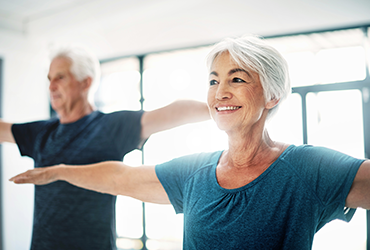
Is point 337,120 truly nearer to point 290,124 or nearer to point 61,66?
point 290,124

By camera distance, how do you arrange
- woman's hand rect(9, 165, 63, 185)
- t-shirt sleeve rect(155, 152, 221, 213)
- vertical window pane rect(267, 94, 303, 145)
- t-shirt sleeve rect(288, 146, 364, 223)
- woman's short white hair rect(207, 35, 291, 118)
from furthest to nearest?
1. vertical window pane rect(267, 94, 303, 145)
2. woman's hand rect(9, 165, 63, 185)
3. t-shirt sleeve rect(155, 152, 221, 213)
4. woman's short white hair rect(207, 35, 291, 118)
5. t-shirt sleeve rect(288, 146, 364, 223)

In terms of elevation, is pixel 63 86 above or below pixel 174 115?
above

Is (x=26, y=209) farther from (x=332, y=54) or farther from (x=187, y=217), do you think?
(x=332, y=54)

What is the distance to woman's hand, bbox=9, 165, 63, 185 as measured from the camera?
1051mm

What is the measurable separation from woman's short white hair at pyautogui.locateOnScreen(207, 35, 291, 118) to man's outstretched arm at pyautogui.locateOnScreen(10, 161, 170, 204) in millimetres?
528

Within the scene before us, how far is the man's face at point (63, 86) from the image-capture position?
1.31 meters

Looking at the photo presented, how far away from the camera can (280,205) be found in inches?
28.9

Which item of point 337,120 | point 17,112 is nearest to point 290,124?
point 337,120

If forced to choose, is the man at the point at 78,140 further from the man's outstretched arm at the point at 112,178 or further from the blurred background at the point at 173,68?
the blurred background at the point at 173,68

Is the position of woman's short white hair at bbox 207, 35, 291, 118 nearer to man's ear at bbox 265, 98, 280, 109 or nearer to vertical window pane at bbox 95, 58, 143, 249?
man's ear at bbox 265, 98, 280, 109

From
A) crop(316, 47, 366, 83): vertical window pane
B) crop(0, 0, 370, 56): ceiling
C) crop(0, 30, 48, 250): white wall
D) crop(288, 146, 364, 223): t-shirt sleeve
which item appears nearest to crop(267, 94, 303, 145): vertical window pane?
crop(316, 47, 366, 83): vertical window pane

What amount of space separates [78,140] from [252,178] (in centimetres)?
90

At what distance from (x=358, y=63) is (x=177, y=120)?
7.40ft

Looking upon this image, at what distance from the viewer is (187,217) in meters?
0.87
